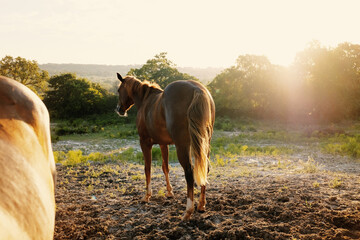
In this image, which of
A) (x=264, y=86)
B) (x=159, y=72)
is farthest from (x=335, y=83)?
(x=159, y=72)

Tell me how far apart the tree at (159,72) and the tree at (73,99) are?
173 inches

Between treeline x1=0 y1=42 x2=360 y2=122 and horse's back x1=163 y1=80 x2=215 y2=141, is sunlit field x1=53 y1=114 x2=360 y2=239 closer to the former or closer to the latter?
horse's back x1=163 y1=80 x2=215 y2=141

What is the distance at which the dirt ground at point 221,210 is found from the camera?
2.80 m

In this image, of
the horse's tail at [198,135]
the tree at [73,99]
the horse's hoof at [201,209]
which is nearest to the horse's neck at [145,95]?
the horse's tail at [198,135]

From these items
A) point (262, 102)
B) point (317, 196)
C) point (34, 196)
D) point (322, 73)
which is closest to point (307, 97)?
point (322, 73)

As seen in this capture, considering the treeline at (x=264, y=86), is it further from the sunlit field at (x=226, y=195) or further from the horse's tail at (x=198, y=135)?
the horse's tail at (x=198, y=135)

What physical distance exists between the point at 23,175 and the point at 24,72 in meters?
27.1

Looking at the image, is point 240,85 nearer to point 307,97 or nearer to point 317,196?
point 307,97

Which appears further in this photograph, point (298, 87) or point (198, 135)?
point (298, 87)

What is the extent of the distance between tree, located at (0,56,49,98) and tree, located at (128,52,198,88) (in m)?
9.04

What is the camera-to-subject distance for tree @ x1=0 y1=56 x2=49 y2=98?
22500mm

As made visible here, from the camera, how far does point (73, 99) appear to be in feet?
85.4

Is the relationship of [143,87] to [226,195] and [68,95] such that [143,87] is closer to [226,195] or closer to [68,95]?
[226,195]

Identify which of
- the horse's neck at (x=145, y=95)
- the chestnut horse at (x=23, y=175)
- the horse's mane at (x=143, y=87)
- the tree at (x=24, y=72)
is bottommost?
the chestnut horse at (x=23, y=175)
